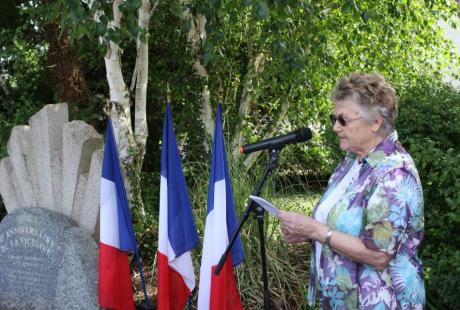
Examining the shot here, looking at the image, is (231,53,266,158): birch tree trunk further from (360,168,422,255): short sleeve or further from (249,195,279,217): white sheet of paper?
(360,168,422,255): short sleeve

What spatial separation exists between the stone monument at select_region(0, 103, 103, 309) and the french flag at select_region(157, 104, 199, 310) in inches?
23.2

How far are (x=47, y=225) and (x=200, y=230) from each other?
1.29 meters

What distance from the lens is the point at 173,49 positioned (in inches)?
269

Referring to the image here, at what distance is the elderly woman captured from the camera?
243 cm

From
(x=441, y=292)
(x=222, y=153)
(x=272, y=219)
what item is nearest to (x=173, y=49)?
(x=272, y=219)

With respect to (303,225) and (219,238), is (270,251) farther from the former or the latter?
(303,225)

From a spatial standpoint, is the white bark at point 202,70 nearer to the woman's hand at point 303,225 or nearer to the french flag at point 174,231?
the french flag at point 174,231

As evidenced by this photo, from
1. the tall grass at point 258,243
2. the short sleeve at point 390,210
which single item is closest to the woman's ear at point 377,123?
the short sleeve at point 390,210

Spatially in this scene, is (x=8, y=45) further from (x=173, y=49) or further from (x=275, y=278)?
(x=275, y=278)

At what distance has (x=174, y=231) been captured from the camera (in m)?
4.13

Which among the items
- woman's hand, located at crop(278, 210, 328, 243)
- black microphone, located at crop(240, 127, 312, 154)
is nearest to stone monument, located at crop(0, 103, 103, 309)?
black microphone, located at crop(240, 127, 312, 154)

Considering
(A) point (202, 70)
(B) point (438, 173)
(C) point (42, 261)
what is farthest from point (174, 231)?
(A) point (202, 70)

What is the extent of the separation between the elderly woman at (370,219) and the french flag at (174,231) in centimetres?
162

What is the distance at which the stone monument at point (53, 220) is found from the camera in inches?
174
